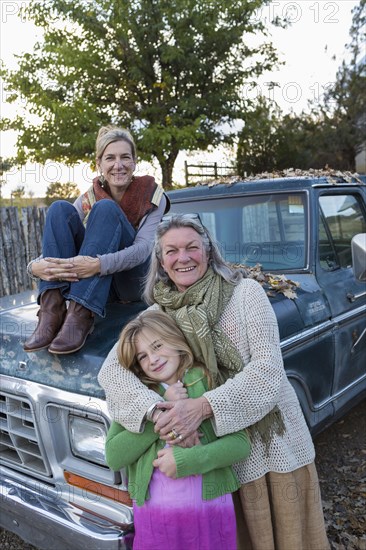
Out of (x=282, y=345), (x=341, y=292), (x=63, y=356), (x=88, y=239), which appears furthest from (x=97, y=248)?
(x=341, y=292)

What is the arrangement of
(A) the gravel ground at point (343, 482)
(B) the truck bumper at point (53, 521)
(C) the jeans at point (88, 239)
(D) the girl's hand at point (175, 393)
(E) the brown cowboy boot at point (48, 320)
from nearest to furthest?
1. (D) the girl's hand at point (175, 393)
2. (B) the truck bumper at point (53, 521)
3. (E) the brown cowboy boot at point (48, 320)
4. (C) the jeans at point (88, 239)
5. (A) the gravel ground at point (343, 482)

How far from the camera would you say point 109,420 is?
6.57 ft

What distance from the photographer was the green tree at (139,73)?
10523mm

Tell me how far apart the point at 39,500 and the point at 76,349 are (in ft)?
2.25

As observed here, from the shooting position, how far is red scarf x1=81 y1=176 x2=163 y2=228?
2930 mm

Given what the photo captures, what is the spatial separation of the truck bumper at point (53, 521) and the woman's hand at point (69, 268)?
96 centimetres

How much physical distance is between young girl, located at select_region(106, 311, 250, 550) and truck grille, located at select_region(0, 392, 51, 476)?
636 millimetres

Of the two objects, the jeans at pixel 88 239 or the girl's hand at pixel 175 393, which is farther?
the jeans at pixel 88 239

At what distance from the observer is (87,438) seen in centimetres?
218

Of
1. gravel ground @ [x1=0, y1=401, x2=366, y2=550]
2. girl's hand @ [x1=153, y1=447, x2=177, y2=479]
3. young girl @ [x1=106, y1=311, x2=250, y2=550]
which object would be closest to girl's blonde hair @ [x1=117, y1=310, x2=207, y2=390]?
young girl @ [x1=106, y1=311, x2=250, y2=550]

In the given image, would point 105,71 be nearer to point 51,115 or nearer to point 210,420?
point 51,115

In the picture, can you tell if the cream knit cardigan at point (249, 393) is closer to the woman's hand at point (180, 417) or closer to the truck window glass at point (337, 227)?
the woman's hand at point (180, 417)

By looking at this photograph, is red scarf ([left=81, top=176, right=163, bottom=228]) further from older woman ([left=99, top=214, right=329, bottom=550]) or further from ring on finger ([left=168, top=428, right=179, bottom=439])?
ring on finger ([left=168, top=428, right=179, bottom=439])

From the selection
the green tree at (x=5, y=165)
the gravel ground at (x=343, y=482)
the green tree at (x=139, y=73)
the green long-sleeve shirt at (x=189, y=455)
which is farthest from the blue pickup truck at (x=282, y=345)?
the green tree at (x=5, y=165)
